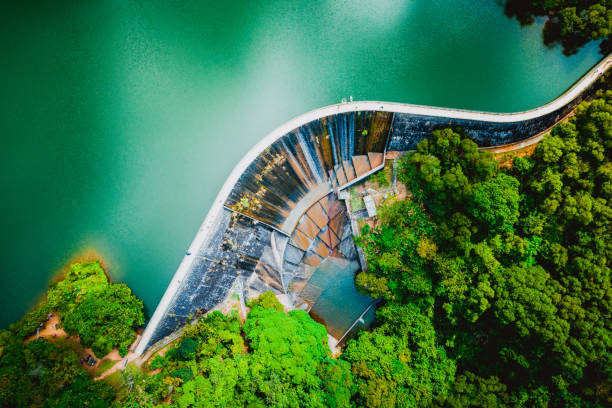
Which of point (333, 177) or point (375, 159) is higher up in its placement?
point (375, 159)

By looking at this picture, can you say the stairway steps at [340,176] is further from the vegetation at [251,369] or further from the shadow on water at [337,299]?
the vegetation at [251,369]

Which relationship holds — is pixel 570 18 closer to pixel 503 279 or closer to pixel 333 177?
pixel 503 279

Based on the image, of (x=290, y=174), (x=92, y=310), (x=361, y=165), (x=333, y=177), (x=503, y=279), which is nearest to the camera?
(x=503, y=279)

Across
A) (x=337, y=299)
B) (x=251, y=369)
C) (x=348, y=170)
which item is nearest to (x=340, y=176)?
(x=348, y=170)

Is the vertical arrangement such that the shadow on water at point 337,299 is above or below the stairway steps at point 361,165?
below

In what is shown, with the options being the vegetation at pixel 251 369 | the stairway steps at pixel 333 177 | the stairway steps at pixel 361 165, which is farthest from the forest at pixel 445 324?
the stairway steps at pixel 333 177

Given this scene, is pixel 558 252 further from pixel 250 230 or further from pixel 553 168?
pixel 250 230
